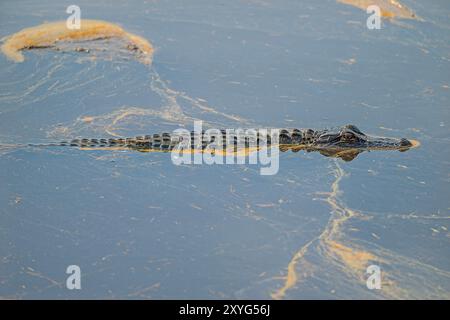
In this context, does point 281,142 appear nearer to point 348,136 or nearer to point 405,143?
point 348,136

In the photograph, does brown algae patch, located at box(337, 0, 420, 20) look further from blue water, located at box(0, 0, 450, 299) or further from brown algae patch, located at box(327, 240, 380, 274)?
brown algae patch, located at box(327, 240, 380, 274)

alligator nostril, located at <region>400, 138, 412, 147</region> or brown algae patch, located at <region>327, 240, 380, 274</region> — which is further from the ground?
alligator nostril, located at <region>400, 138, 412, 147</region>

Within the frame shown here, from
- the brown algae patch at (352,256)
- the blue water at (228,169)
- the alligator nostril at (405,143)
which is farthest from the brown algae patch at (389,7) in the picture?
the brown algae patch at (352,256)

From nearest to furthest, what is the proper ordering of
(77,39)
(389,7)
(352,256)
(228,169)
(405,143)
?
(352,256)
(228,169)
(405,143)
(77,39)
(389,7)

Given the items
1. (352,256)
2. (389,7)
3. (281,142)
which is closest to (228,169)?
(281,142)

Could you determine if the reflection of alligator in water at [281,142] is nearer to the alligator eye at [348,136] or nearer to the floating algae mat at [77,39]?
the alligator eye at [348,136]

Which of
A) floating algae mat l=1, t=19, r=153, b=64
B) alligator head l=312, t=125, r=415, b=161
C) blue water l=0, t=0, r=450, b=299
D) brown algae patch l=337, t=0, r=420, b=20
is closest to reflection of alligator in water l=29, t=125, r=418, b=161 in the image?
alligator head l=312, t=125, r=415, b=161

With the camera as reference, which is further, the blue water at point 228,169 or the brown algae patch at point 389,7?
the brown algae patch at point 389,7
